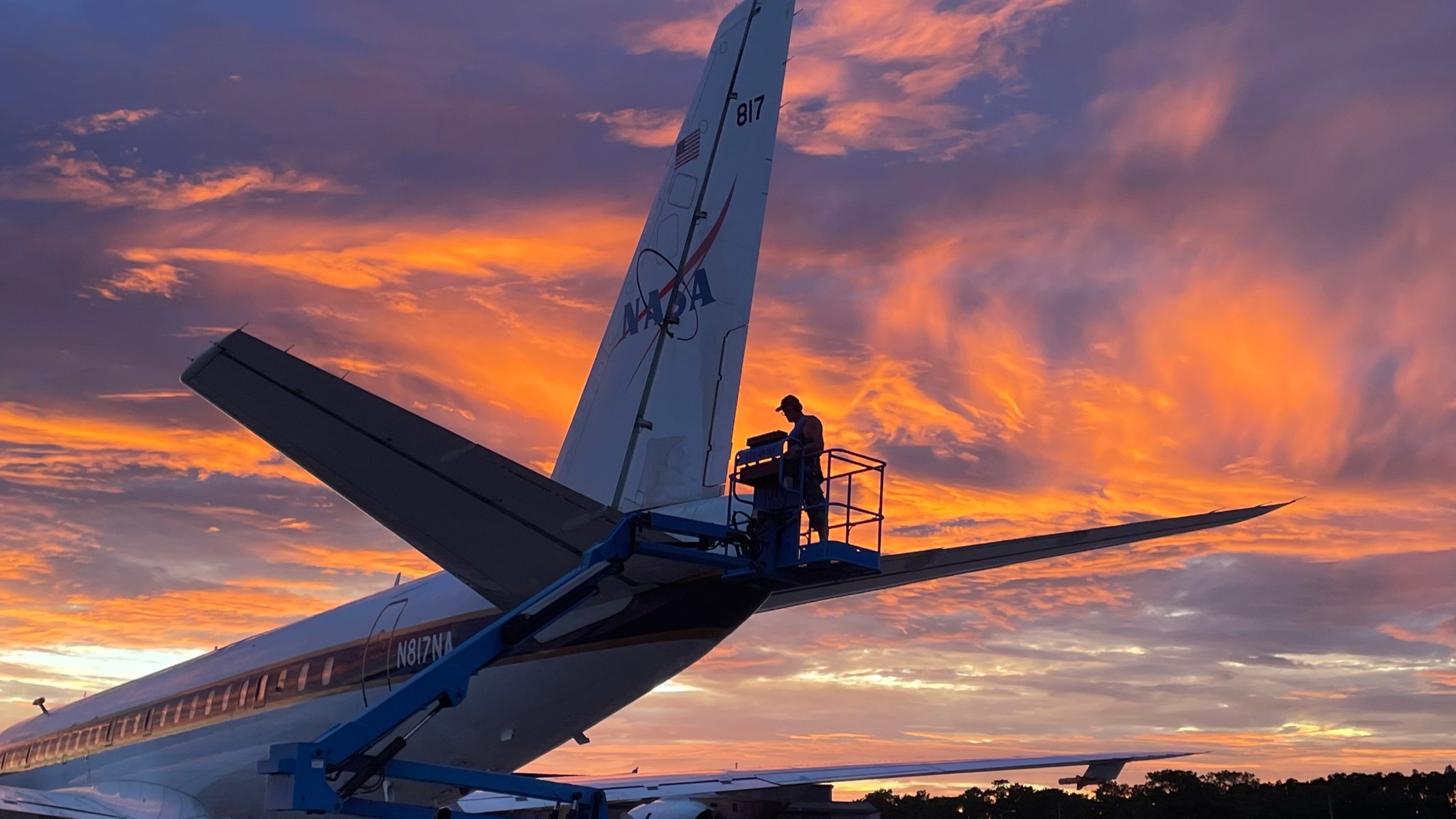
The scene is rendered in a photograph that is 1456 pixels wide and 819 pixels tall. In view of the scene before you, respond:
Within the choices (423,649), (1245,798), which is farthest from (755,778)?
(1245,798)

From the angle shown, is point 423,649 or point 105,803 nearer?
point 423,649

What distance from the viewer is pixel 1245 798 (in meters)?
62.1

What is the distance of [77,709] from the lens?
92.0ft

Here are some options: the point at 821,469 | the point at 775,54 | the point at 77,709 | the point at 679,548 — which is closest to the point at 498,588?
the point at 679,548

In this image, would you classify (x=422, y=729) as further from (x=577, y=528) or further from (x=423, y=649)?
(x=577, y=528)

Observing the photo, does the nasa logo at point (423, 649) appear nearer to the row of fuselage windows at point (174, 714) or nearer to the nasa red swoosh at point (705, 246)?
the row of fuselage windows at point (174, 714)

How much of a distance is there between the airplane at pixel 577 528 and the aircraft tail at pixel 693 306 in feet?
0.09

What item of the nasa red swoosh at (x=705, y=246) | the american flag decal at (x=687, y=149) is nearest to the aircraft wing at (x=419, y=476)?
the nasa red swoosh at (x=705, y=246)

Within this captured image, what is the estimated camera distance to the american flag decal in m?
16.7

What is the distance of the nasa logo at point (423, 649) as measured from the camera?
52.1 feet

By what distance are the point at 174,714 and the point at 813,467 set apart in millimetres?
14929

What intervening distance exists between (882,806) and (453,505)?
2514 inches

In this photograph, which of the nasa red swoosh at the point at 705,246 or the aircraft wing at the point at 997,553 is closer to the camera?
the aircraft wing at the point at 997,553

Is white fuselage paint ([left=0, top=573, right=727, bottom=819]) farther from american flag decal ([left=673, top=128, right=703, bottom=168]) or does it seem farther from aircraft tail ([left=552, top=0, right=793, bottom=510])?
american flag decal ([left=673, top=128, right=703, bottom=168])
